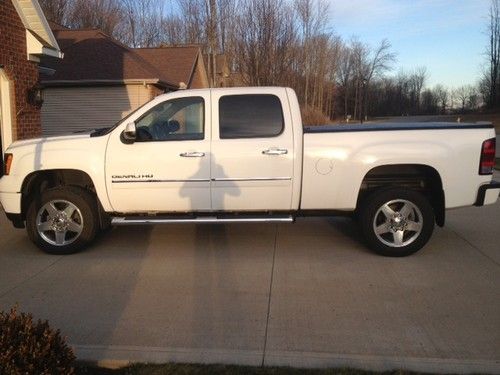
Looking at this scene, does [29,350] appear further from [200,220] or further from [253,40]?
[253,40]

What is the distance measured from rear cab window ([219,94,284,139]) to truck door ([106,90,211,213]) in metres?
0.22

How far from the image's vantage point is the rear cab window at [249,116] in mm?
6445

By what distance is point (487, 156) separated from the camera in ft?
20.5

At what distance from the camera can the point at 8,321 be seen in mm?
3201

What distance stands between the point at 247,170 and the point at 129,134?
4.80 ft

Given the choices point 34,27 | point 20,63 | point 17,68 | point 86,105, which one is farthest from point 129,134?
point 86,105

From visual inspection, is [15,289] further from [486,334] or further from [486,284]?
[486,284]

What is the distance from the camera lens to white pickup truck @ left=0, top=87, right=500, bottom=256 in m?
6.27

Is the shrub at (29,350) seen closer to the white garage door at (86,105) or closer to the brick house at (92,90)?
the brick house at (92,90)

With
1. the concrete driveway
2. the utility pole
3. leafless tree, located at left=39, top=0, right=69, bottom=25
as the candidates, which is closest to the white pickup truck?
the concrete driveway

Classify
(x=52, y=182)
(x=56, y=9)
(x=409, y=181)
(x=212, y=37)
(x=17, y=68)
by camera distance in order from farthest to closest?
(x=56, y=9)
(x=212, y=37)
(x=17, y=68)
(x=52, y=182)
(x=409, y=181)

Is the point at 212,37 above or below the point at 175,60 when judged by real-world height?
above

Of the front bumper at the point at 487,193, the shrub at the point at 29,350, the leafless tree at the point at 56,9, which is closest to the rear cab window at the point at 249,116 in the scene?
the front bumper at the point at 487,193

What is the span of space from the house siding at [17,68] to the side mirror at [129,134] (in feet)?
15.4
